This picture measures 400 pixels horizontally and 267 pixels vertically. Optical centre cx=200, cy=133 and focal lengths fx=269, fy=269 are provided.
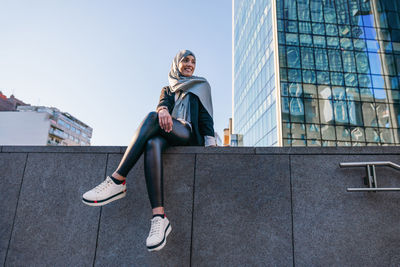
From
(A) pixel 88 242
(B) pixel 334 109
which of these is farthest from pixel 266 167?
(B) pixel 334 109

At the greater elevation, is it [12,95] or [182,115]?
[12,95]

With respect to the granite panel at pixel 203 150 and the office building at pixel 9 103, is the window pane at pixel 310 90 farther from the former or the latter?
the office building at pixel 9 103

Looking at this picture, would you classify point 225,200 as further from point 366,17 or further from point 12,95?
point 12,95

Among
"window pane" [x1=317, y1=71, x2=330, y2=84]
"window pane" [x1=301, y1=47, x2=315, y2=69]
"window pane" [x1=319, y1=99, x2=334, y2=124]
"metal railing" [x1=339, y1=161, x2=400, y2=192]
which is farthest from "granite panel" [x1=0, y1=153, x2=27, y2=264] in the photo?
"window pane" [x1=317, y1=71, x2=330, y2=84]

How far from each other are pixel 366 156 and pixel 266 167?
3.36ft

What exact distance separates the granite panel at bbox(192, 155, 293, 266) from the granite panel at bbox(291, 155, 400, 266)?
137 millimetres

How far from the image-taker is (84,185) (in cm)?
294

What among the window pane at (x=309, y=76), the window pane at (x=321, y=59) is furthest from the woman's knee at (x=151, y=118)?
the window pane at (x=321, y=59)

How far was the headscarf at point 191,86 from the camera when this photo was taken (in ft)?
10.6

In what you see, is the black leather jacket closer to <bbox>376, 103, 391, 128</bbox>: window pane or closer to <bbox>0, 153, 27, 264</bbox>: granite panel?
<bbox>0, 153, 27, 264</bbox>: granite panel

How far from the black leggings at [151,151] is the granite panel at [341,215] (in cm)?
133

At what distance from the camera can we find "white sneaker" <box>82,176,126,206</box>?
2.36 meters

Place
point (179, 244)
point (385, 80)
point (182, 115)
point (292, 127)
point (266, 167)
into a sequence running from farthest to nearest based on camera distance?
point (385, 80) < point (292, 127) < point (182, 115) < point (266, 167) < point (179, 244)

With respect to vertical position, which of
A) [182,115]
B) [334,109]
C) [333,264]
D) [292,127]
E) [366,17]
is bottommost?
[333,264]
